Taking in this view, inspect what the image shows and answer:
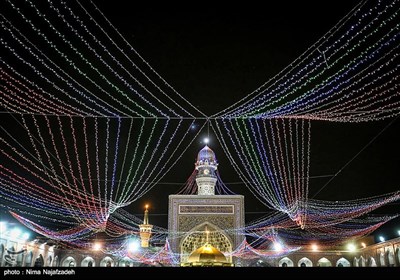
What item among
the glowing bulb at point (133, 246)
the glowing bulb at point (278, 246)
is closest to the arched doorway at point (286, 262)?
the glowing bulb at point (278, 246)

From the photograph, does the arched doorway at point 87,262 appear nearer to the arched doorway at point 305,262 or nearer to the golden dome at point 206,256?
the arched doorway at point 305,262

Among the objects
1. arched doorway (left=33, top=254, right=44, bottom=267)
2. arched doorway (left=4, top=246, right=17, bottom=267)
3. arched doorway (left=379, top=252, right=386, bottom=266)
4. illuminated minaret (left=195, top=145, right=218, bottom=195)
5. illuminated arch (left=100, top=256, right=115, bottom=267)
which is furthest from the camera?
illuminated arch (left=100, top=256, right=115, bottom=267)

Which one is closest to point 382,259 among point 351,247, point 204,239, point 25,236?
point 351,247

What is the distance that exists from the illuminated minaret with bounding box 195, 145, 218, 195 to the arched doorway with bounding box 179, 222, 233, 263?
2.46 metres

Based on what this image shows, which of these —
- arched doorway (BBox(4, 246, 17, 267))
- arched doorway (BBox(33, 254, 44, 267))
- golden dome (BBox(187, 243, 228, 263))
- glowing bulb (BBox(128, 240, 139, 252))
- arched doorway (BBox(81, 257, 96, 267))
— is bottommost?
golden dome (BBox(187, 243, 228, 263))

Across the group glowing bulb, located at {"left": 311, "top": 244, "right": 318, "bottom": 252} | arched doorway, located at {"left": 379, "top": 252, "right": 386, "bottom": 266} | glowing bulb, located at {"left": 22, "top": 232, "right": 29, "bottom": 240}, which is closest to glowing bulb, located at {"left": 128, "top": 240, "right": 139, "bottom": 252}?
glowing bulb, located at {"left": 22, "top": 232, "right": 29, "bottom": 240}

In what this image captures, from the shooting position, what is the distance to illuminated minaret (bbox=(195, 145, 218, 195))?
77.9 feet

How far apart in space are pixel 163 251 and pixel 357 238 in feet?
45.6

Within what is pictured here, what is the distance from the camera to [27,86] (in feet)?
28.5

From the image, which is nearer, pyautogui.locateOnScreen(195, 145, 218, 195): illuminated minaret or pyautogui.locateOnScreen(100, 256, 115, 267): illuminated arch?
pyautogui.locateOnScreen(195, 145, 218, 195): illuminated minaret

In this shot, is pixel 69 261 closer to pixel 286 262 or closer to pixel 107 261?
pixel 107 261

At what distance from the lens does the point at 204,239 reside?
22359mm

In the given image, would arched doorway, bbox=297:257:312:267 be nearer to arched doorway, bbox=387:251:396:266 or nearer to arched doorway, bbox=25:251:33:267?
arched doorway, bbox=387:251:396:266
